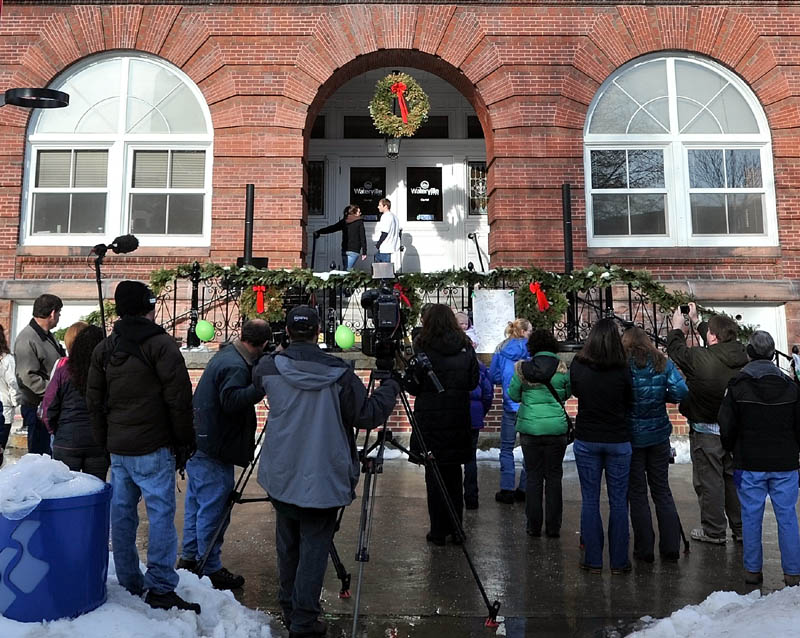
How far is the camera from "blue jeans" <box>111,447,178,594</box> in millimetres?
3701

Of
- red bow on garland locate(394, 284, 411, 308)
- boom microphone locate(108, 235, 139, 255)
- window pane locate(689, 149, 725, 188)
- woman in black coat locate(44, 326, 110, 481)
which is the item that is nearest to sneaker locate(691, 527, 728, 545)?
woman in black coat locate(44, 326, 110, 481)

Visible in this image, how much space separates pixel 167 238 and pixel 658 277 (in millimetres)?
8885

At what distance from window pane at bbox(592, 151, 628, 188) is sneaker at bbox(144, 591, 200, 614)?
10.9 m

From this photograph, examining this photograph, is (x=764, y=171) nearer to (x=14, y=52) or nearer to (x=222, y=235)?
(x=222, y=235)

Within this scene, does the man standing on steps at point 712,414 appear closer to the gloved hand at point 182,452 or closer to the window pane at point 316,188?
the gloved hand at point 182,452

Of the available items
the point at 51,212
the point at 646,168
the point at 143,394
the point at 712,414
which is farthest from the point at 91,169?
the point at 712,414

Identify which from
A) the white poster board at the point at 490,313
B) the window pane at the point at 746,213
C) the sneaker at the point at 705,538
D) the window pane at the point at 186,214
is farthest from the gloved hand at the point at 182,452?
the window pane at the point at 746,213

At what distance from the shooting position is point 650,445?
510cm

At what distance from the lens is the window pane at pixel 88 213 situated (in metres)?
12.3

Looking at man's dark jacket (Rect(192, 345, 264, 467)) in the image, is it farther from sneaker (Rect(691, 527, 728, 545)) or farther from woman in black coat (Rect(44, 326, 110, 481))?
sneaker (Rect(691, 527, 728, 545))

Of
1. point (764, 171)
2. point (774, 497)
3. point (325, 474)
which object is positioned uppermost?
point (764, 171)

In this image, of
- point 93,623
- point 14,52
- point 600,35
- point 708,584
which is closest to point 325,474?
point 93,623

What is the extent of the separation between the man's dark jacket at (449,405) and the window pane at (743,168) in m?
9.55

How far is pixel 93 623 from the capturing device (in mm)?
3223
